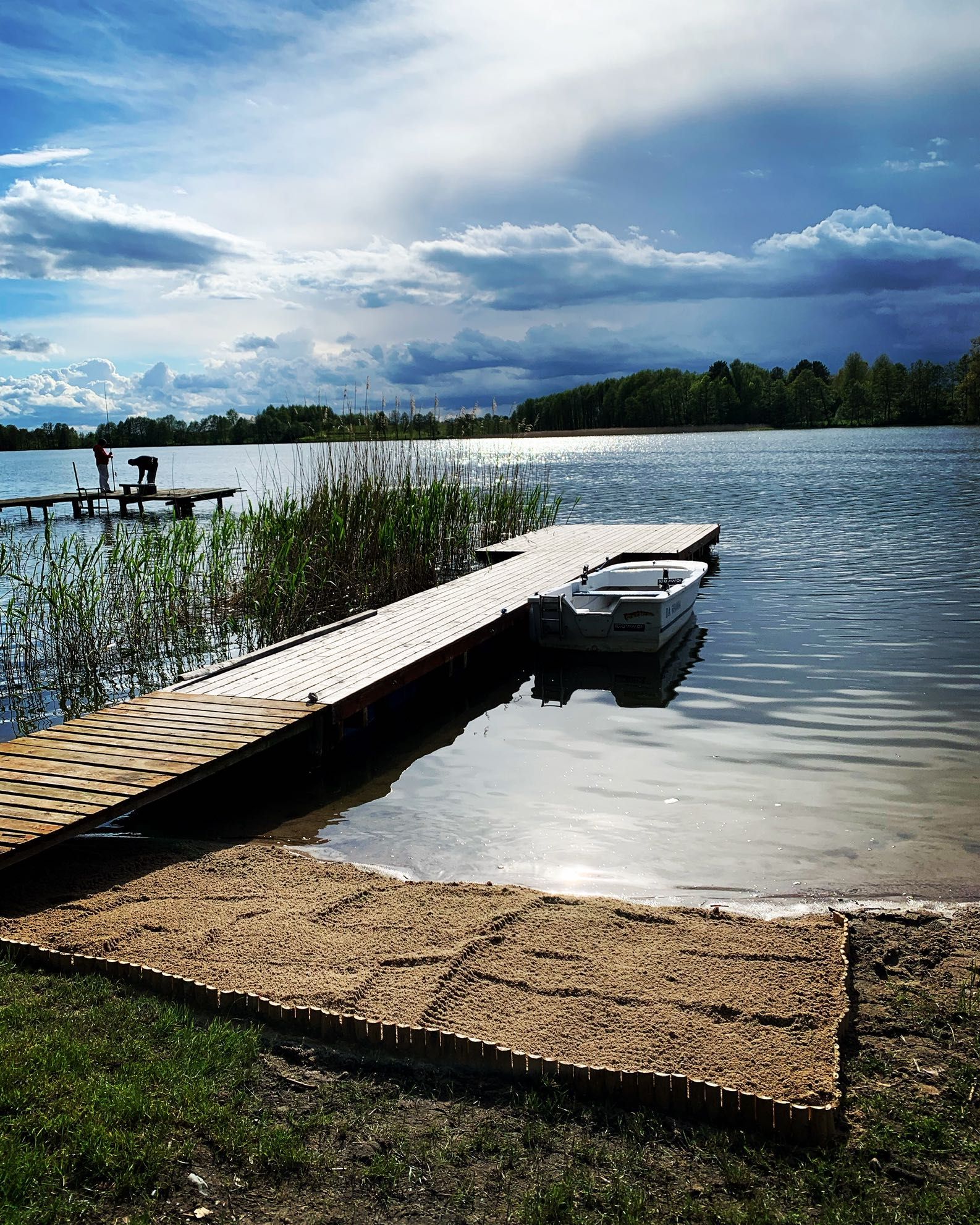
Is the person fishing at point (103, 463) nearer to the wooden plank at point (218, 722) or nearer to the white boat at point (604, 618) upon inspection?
the white boat at point (604, 618)

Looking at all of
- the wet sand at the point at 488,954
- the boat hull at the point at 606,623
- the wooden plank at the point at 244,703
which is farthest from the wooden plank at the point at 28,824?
the boat hull at the point at 606,623

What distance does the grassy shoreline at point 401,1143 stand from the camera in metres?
2.49

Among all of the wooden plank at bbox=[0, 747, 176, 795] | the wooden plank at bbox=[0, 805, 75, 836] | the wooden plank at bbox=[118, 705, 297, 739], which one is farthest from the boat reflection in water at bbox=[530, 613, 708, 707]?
the wooden plank at bbox=[0, 805, 75, 836]

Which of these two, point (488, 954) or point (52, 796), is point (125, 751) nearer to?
point (52, 796)

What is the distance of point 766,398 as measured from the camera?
383 feet

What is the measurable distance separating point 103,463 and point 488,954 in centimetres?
2908

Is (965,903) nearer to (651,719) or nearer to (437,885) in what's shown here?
(437,885)

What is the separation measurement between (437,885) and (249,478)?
46.4 metres

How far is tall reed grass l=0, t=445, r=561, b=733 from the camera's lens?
386 inches

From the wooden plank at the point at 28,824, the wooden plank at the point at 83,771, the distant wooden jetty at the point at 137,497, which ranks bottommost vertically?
the wooden plank at the point at 28,824

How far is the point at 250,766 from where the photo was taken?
6.95 metres

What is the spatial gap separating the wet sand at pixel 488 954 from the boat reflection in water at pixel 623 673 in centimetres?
469

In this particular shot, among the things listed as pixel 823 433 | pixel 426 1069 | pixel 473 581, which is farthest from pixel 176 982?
pixel 823 433

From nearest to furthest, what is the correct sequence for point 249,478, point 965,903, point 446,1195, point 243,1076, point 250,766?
point 446,1195
point 243,1076
point 965,903
point 250,766
point 249,478
